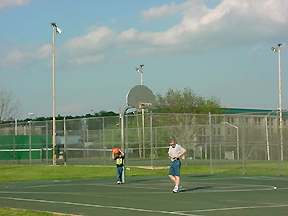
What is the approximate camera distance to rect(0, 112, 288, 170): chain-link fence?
45.6m

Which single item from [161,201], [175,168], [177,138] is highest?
[177,138]

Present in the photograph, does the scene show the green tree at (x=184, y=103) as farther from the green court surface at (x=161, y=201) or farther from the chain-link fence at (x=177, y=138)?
the green court surface at (x=161, y=201)

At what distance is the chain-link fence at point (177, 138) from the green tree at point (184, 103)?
33684 mm

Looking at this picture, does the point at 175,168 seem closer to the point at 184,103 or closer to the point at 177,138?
the point at 177,138

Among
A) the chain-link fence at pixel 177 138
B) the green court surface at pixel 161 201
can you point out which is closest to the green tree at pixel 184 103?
the chain-link fence at pixel 177 138

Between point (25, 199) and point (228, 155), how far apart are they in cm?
2718

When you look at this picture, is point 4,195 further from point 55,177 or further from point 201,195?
point 55,177

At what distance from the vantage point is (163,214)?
16.5 meters

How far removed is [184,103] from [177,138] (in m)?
39.0

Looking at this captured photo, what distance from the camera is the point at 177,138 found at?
156 feet

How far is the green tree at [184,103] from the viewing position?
8519cm

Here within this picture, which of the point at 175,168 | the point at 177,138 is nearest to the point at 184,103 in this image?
the point at 177,138

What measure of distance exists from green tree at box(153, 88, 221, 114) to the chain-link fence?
33.7 m

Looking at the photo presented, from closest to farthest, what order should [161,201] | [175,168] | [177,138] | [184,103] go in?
1. [161,201]
2. [175,168]
3. [177,138]
4. [184,103]
